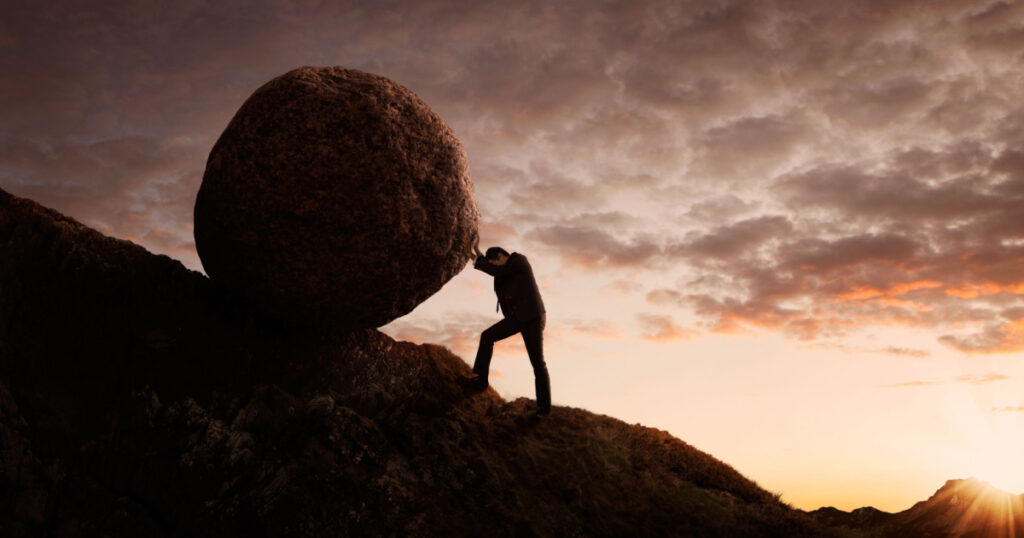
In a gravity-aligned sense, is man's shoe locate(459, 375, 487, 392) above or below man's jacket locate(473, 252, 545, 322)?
below

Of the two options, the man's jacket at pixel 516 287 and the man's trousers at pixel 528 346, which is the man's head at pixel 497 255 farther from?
the man's trousers at pixel 528 346

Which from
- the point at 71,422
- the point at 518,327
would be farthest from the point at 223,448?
the point at 518,327

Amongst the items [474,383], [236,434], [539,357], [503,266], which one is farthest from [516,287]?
[236,434]

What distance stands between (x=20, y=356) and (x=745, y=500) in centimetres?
1108

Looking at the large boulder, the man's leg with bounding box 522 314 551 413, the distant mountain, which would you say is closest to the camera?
the large boulder

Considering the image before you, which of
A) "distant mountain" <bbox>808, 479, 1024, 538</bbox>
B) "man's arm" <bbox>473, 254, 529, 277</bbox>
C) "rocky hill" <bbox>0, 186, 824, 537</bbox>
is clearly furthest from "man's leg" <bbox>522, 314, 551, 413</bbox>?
"distant mountain" <bbox>808, 479, 1024, 538</bbox>

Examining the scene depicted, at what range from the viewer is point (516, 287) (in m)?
11.0

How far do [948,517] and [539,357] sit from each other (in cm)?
902

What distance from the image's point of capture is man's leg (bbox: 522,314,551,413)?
11016mm

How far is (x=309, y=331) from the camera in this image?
10.3 m

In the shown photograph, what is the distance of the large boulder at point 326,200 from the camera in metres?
9.07

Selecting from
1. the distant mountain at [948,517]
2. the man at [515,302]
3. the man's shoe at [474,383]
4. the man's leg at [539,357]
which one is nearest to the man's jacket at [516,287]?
the man at [515,302]

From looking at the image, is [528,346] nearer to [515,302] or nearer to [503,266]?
[515,302]

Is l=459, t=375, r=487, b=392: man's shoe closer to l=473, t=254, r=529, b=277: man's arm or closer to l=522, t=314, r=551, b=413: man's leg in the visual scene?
l=522, t=314, r=551, b=413: man's leg
